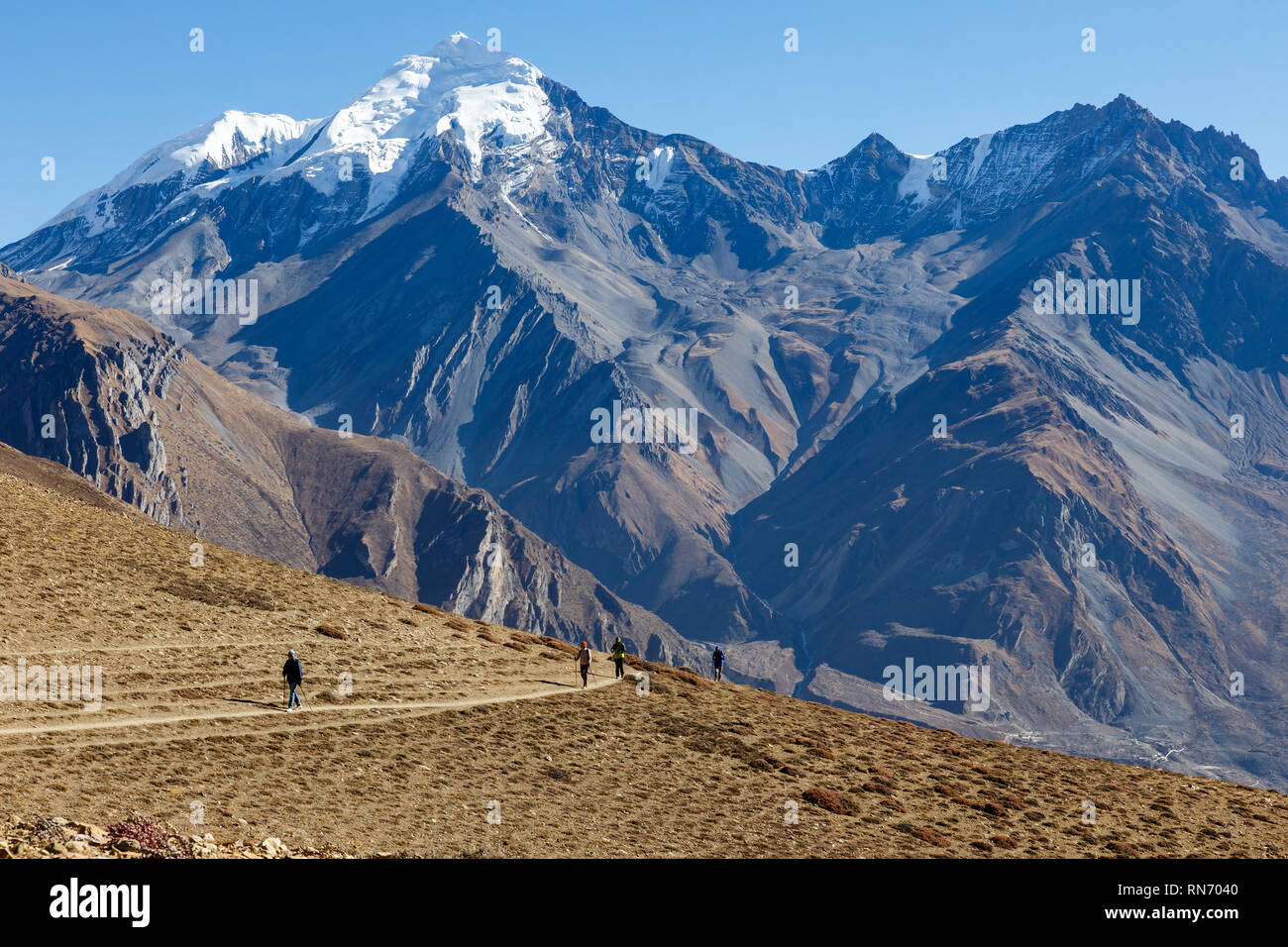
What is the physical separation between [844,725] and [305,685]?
26946 mm

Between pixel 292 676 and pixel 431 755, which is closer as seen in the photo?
pixel 431 755

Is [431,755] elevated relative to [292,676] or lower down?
lower down

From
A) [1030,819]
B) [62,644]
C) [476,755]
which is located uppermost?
[62,644]

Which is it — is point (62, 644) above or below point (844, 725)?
above

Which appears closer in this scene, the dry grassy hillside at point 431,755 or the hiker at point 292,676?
the dry grassy hillside at point 431,755

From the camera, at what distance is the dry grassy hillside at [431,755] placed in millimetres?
32812

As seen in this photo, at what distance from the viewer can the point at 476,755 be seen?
41.3 metres

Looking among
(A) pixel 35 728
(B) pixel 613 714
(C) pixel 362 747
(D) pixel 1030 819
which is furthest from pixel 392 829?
(D) pixel 1030 819

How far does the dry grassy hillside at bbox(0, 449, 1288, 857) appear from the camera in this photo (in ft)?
108

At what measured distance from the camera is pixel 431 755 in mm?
40500

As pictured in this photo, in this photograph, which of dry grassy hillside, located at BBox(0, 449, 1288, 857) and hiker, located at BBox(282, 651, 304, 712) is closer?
dry grassy hillside, located at BBox(0, 449, 1288, 857)
